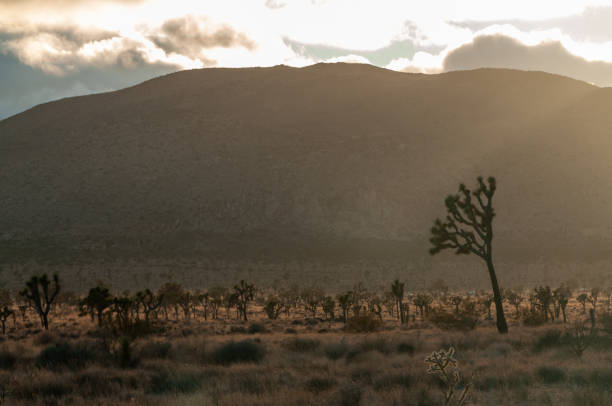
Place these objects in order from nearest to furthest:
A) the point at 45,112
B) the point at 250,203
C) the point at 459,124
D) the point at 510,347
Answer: the point at 510,347 < the point at 250,203 < the point at 459,124 < the point at 45,112

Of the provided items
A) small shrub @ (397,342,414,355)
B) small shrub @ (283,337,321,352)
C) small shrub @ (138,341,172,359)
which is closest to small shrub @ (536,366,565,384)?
small shrub @ (397,342,414,355)

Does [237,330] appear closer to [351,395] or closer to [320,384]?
[320,384]

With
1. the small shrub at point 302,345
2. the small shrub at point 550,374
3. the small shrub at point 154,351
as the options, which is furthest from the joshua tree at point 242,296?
the small shrub at point 550,374

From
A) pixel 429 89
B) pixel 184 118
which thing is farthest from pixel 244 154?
pixel 429 89

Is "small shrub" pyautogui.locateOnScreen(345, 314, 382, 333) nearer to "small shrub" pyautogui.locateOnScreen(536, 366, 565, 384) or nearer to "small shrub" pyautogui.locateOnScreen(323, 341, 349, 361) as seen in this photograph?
"small shrub" pyautogui.locateOnScreen(323, 341, 349, 361)

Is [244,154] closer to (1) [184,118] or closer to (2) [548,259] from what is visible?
(1) [184,118]

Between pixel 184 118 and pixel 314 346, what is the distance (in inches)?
3995

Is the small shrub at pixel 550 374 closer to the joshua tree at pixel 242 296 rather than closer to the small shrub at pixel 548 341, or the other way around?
the small shrub at pixel 548 341

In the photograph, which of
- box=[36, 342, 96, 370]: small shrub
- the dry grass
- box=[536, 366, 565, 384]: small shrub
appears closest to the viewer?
the dry grass

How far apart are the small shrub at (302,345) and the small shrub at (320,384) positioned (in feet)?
18.9

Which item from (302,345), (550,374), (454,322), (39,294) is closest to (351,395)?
(550,374)

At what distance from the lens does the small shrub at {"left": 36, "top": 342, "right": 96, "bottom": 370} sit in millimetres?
13754

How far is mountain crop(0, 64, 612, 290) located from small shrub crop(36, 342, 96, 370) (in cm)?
4979

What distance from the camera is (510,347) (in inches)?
613
